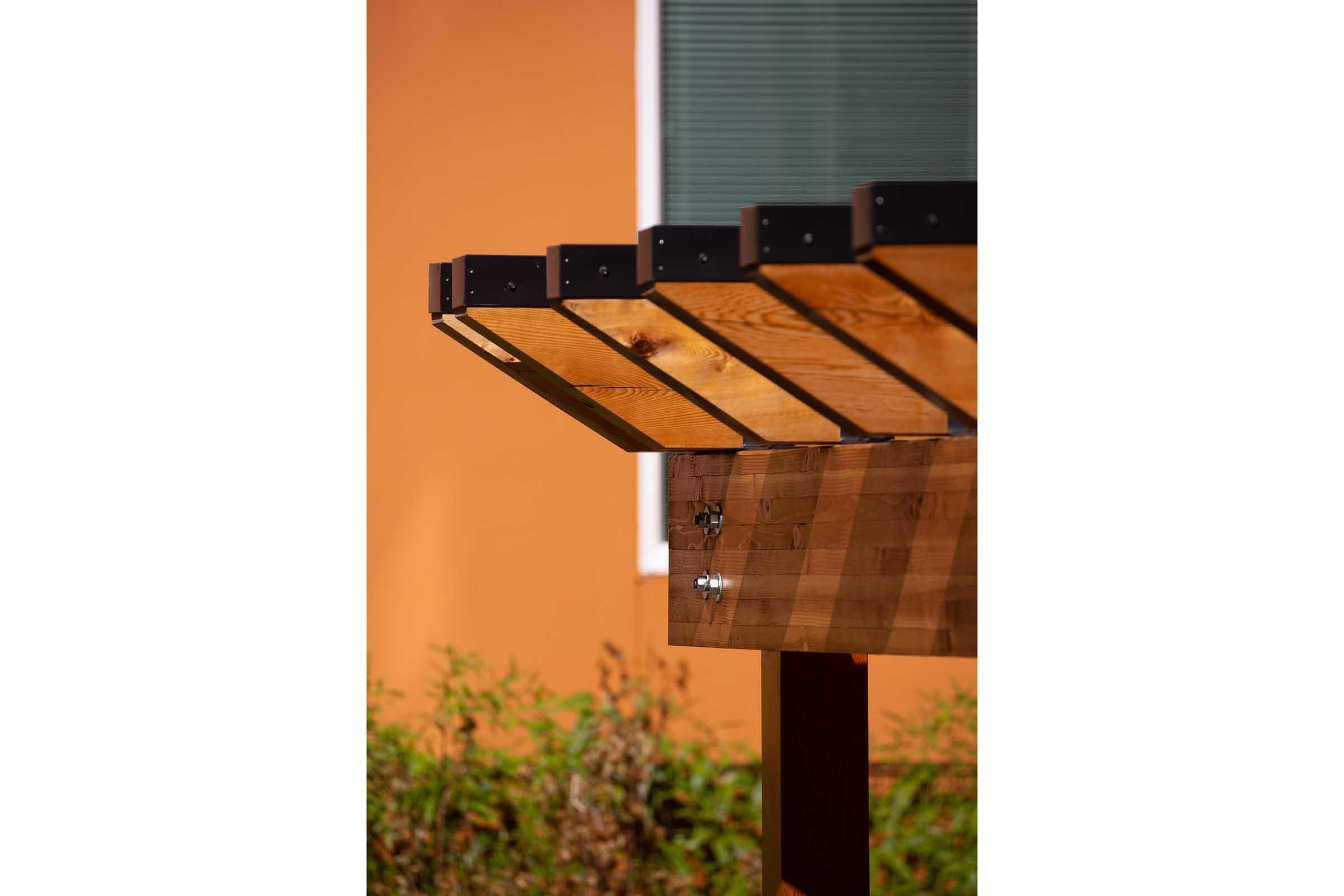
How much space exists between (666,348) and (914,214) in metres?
0.47

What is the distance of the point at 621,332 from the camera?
4.33ft

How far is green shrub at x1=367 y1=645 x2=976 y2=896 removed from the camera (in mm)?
3984

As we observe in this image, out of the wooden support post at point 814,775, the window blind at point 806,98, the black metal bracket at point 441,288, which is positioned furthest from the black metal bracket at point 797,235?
the window blind at point 806,98

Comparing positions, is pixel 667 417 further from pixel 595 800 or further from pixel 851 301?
pixel 595 800

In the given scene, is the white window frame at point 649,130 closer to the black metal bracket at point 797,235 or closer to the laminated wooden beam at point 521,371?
the laminated wooden beam at point 521,371

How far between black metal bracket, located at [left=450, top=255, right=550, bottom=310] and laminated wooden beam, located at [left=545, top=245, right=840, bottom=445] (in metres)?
0.08

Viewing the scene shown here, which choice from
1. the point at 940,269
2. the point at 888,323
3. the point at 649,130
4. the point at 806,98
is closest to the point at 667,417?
the point at 888,323

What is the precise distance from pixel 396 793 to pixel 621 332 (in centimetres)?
295

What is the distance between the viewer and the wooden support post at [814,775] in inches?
60.7

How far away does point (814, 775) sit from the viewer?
1565 mm

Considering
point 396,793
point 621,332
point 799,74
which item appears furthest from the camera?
point 799,74
